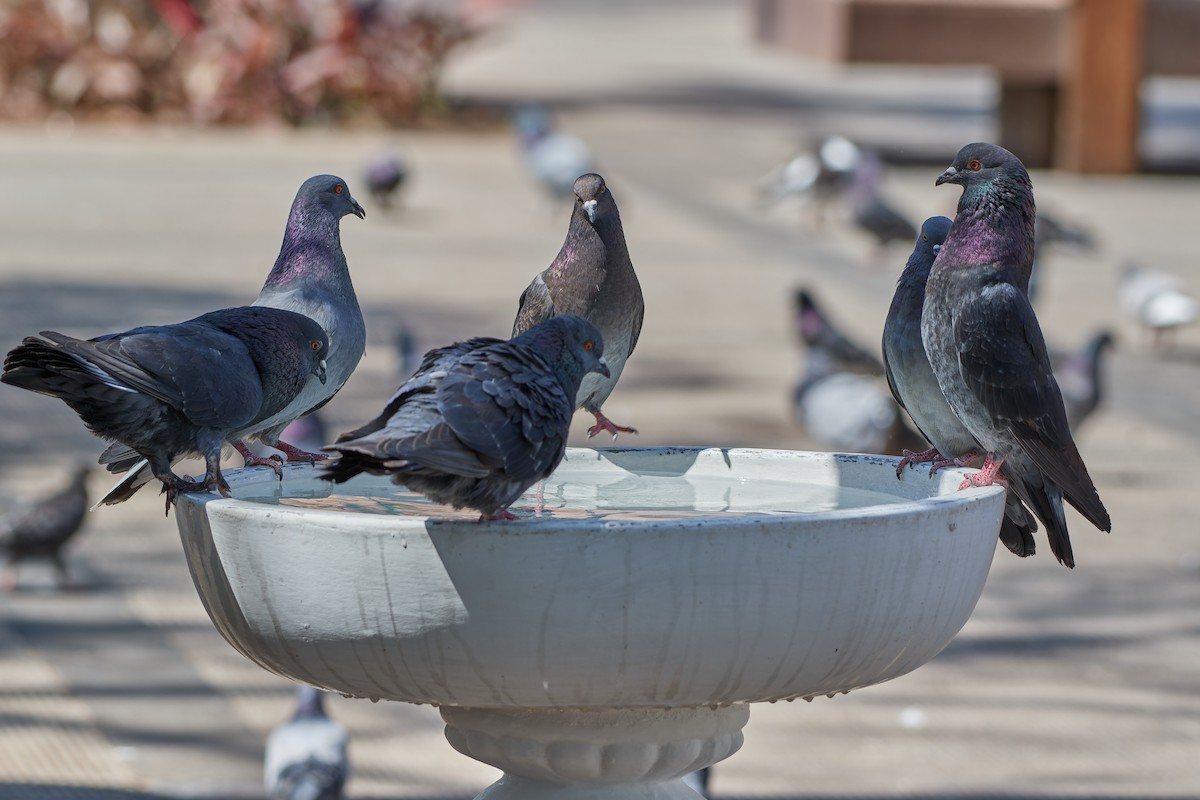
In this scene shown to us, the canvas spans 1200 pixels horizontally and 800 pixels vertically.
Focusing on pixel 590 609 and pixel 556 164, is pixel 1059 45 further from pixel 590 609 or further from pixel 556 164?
pixel 590 609

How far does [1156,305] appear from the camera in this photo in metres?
10.1

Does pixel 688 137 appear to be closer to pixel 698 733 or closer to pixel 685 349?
pixel 685 349

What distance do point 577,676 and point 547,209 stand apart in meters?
12.6

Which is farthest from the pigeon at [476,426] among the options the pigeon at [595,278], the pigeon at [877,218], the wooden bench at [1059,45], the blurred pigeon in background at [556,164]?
the wooden bench at [1059,45]

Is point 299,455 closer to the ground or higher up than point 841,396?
higher up

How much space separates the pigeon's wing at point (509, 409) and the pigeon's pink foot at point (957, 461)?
31.4 inches

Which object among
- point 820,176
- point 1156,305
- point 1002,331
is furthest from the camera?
point 820,176

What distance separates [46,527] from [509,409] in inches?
166

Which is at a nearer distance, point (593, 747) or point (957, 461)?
point (593, 747)

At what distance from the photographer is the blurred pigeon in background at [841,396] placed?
699 cm

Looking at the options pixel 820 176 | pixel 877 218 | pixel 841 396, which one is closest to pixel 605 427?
pixel 841 396

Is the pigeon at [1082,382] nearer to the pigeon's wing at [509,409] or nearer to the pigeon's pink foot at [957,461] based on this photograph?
the pigeon's pink foot at [957,461]

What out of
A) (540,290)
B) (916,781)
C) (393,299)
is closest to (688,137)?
(393,299)

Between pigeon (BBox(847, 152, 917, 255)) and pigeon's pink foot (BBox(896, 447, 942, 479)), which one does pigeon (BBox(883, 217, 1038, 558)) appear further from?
pigeon (BBox(847, 152, 917, 255))
